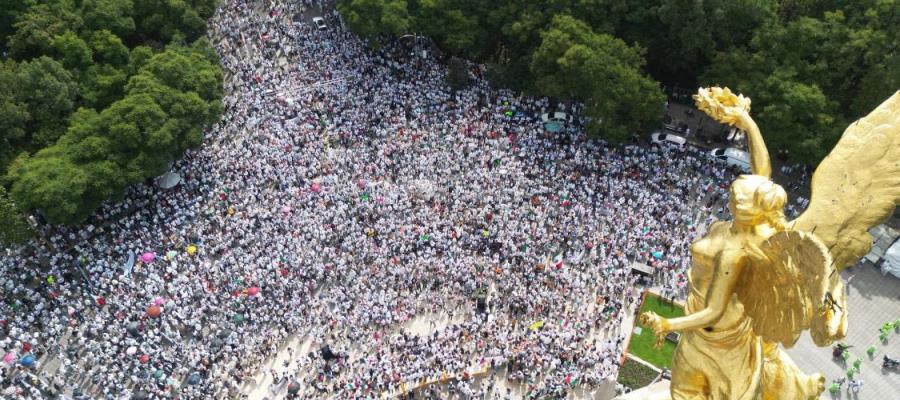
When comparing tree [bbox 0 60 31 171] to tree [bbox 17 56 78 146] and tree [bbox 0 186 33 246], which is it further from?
tree [bbox 0 186 33 246]

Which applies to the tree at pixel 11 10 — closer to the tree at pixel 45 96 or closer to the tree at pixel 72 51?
the tree at pixel 72 51

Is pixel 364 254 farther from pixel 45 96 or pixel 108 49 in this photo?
pixel 108 49

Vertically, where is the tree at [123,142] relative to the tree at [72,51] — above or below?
below

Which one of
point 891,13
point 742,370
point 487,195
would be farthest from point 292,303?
point 891,13

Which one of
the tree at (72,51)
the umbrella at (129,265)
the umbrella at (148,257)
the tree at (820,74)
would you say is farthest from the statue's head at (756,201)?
the tree at (72,51)

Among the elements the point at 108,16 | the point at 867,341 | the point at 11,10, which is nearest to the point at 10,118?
the point at 108,16

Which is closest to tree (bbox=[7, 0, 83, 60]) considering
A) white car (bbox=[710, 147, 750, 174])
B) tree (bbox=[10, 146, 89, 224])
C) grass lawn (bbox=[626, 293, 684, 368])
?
tree (bbox=[10, 146, 89, 224])

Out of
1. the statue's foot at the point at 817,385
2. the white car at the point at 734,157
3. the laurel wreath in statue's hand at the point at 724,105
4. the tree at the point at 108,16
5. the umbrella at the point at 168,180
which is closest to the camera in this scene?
the laurel wreath in statue's hand at the point at 724,105
